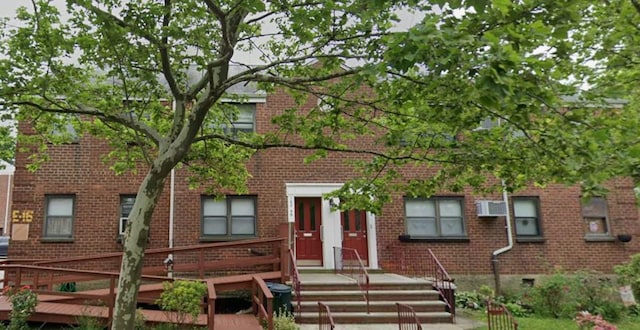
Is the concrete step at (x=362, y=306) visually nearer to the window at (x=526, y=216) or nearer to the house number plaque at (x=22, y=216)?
the window at (x=526, y=216)

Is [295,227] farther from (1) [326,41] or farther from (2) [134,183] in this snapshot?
(1) [326,41]

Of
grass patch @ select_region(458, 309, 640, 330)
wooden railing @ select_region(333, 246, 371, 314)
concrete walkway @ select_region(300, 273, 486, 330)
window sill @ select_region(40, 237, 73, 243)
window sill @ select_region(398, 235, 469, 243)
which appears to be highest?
window sill @ select_region(40, 237, 73, 243)

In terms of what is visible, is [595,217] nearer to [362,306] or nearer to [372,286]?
[372,286]

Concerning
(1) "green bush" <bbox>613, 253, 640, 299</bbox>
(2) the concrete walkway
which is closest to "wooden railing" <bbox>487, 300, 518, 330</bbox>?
(2) the concrete walkway

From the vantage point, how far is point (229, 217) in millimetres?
13484

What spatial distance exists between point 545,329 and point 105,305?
9638 millimetres

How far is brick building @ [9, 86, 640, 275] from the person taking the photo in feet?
42.3

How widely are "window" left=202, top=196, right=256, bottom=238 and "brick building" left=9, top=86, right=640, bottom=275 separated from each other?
0.10ft

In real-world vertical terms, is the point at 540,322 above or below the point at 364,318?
below

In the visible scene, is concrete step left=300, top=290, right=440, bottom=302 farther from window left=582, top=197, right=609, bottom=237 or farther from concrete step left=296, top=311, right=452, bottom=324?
window left=582, top=197, right=609, bottom=237

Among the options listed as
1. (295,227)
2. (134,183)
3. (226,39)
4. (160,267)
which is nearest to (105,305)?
(160,267)

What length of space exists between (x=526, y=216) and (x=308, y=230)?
7.00 m

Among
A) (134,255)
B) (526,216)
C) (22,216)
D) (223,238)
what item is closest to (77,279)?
(22,216)

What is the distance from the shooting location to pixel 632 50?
20.9 feet
